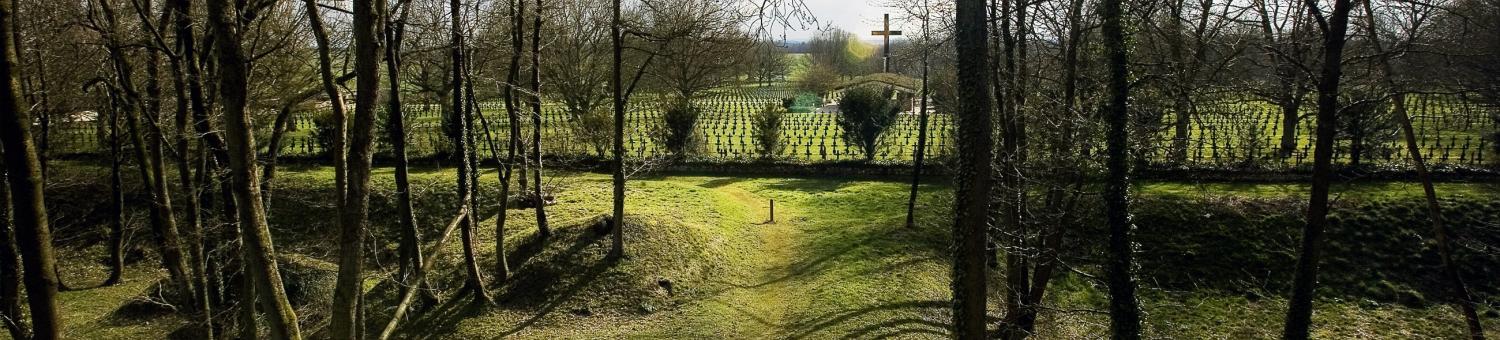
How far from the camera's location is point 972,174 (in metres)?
6.61

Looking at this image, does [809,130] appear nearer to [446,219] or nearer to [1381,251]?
[446,219]

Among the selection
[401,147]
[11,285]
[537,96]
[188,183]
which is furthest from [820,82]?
[11,285]

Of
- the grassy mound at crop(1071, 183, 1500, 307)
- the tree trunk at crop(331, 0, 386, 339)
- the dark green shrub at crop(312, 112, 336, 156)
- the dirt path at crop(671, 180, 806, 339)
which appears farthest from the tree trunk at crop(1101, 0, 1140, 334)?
the dark green shrub at crop(312, 112, 336, 156)

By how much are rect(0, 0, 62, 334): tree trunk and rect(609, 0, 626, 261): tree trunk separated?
6.52 metres

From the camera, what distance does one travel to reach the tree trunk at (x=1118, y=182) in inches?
291

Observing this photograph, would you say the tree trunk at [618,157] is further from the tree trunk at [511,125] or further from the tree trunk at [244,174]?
the tree trunk at [244,174]

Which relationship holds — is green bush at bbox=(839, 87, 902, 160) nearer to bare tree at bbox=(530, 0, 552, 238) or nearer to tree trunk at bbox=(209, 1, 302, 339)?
bare tree at bbox=(530, 0, 552, 238)

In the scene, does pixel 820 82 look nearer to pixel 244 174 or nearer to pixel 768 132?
pixel 768 132

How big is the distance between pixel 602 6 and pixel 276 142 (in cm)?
1492

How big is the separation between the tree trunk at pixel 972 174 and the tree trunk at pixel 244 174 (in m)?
5.17

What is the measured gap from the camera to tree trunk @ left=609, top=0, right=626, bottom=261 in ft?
36.6

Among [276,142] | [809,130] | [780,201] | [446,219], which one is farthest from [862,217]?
[809,130]

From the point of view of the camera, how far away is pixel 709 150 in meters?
22.5

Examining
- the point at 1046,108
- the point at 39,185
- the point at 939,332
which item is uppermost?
the point at 1046,108
